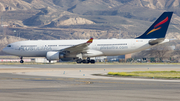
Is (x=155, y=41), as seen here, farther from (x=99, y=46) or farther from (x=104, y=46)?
(x=99, y=46)

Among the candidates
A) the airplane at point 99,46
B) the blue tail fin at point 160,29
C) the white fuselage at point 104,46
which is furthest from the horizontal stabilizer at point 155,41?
the blue tail fin at point 160,29

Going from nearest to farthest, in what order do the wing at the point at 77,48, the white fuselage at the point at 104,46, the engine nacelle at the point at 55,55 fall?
the wing at the point at 77,48 → the engine nacelle at the point at 55,55 → the white fuselage at the point at 104,46

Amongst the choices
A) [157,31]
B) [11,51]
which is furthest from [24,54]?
[157,31]

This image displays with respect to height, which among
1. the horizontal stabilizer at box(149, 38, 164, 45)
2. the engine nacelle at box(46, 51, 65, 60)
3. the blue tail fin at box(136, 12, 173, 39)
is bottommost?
the engine nacelle at box(46, 51, 65, 60)

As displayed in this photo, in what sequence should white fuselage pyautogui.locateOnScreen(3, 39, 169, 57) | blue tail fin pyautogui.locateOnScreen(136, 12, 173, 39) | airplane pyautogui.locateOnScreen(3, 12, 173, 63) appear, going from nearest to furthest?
airplane pyautogui.locateOnScreen(3, 12, 173, 63) < white fuselage pyautogui.locateOnScreen(3, 39, 169, 57) < blue tail fin pyautogui.locateOnScreen(136, 12, 173, 39)

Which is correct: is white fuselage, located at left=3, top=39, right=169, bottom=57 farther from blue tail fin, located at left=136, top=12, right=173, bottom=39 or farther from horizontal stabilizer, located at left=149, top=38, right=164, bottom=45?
blue tail fin, located at left=136, top=12, right=173, bottom=39

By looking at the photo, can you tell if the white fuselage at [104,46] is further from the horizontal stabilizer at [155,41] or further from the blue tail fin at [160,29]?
the blue tail fin at [160,29]

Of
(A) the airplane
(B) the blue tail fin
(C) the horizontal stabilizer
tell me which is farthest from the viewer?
(B) the blue tail fin

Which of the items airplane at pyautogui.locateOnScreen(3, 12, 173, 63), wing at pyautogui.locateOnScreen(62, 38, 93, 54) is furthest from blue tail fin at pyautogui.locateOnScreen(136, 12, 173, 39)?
wing at pyautogui.locateOnScreen(62, 38, 93, 54)

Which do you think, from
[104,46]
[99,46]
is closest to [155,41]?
[104,46]

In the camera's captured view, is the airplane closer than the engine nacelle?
No

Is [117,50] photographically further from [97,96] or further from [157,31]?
[97,96]

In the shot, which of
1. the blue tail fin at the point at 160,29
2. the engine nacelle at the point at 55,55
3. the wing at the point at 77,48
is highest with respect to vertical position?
the blue tail fin at the point at 160,29

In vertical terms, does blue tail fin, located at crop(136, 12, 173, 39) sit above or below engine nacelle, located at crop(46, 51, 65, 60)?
above
